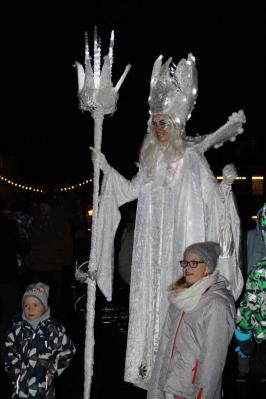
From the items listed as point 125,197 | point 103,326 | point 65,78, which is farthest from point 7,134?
point 125,197

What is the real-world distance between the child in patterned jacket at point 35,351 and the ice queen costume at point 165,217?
40.6 inches

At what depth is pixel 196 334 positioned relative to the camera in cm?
425

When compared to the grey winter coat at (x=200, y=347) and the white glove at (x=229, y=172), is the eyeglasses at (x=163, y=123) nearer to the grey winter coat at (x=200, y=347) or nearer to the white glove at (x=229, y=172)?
the white glove at (x=229, y=172)

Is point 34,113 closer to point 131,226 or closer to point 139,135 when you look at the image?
point 139,135

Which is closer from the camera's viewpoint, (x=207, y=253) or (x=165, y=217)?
(x=207, y=253)

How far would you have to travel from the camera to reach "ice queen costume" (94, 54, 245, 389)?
222 inches

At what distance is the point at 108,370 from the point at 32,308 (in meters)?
2.88

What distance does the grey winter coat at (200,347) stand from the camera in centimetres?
411

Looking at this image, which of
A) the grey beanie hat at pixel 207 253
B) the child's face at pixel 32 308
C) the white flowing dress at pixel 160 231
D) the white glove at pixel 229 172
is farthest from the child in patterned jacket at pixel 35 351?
the white glove at pixel 229 172

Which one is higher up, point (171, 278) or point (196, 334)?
point (171, 278)

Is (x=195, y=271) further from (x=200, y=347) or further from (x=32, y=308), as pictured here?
(x=32, y=308)

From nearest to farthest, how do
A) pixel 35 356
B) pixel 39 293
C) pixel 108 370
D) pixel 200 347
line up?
1. pixel 200 347
2. pixel 35 356
3. pixel 39 293
4. pixel 108 370

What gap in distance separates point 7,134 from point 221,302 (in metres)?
22.5

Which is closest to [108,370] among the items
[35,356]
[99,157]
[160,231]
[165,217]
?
[160,231]
